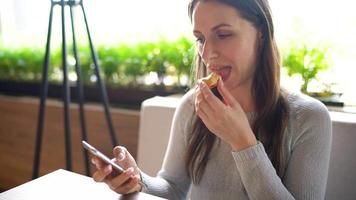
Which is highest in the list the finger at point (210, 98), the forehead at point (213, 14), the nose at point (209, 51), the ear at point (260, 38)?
the forehead at point (213, 14)

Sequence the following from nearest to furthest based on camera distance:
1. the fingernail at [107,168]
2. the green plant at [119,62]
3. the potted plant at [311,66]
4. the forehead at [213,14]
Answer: the fingernail at [107,168]
the forehead at [213,14]
the potted plant at [311,66]
the green plant at [119,62]

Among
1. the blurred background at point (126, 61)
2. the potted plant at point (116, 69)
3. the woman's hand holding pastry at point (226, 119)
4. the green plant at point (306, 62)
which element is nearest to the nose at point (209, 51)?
the woman's hand holding pastry at point (226, 119)

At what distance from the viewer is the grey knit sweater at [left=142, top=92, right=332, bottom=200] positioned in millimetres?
851

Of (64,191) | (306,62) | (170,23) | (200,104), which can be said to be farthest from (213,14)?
(170,23)

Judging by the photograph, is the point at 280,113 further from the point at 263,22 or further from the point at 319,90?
the point at 319,90

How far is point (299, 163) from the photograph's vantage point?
922 mm

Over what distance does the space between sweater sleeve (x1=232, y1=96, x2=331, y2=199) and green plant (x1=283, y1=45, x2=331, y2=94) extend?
23.4 inches

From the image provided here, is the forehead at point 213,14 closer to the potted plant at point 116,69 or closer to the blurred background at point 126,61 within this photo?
the blurred background at point 126,61

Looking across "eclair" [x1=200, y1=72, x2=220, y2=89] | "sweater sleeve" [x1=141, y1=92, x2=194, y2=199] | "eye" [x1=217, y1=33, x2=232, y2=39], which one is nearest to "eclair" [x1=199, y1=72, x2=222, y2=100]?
"eclair" [x1=200, y1=72, x2=220, y2=89]

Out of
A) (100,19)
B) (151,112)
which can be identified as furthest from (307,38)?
(100,19)

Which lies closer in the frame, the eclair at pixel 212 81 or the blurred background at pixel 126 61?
the eclair at pixel 212 81

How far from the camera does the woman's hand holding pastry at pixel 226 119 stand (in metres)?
0.85

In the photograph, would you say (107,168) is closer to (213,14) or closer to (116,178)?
(116,178)

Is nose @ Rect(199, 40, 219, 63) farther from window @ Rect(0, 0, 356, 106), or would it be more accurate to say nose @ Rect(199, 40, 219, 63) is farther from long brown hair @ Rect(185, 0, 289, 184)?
window @ Rect(0, 0, 356, 106)
